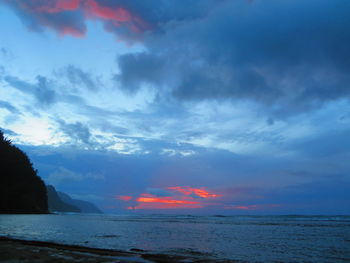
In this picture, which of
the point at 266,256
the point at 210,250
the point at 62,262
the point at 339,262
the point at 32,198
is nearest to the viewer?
the point at 62,262

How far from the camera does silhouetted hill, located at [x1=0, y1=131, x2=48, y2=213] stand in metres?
131

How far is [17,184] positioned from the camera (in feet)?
445

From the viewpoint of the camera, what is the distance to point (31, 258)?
58.7 ft

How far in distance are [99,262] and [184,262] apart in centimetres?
549

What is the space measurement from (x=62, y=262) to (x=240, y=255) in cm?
1387

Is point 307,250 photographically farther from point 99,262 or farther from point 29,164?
point 29,164

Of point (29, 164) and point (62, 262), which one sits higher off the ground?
point (29, 164)

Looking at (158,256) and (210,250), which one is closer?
(158,256)

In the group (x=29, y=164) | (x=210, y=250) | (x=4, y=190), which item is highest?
(x=29, y=164)

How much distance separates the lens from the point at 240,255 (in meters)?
22.9

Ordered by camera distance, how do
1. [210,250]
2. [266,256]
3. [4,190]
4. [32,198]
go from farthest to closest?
1. [32,198]
2. [4,190]
3. [210,250]
4. [266,256]

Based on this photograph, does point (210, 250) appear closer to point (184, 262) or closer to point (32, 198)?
point (184, 262)

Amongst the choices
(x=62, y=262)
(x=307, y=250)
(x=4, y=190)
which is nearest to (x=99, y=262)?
(x=62, y=262)

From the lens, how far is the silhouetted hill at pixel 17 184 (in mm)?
130750
